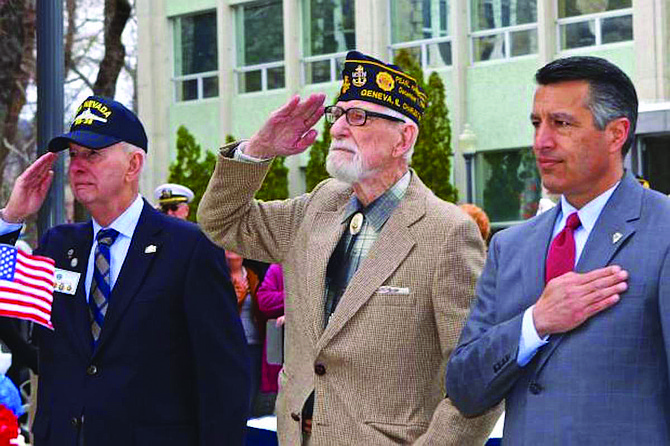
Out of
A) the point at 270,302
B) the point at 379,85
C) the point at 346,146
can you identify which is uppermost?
the point at 379,85

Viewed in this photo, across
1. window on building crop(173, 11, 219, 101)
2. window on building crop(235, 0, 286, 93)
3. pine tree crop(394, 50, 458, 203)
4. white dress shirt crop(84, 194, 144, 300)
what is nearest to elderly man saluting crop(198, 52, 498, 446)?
white dress shirt crop(84, 194, 144, 300)

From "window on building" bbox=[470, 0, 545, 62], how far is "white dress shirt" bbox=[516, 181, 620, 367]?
98.9 feet

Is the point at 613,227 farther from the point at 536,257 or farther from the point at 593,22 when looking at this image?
the point at 593,22

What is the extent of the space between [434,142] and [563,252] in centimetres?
2919

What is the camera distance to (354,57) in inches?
202

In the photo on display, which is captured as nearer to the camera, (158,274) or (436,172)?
(158,274)

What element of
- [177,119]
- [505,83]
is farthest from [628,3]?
[177,119]

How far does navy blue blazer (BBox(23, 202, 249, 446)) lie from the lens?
505 cm

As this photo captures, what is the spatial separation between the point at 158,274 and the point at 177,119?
37.0 meters

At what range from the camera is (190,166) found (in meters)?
38.3

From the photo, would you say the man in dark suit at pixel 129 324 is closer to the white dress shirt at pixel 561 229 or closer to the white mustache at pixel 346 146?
the white mustache at pixel 346 146

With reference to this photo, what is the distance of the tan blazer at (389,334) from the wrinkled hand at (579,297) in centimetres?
91

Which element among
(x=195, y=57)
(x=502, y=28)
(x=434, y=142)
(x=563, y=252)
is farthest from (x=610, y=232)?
(x=195, y=57)

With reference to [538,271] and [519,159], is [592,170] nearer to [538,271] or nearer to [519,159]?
[538,271]
